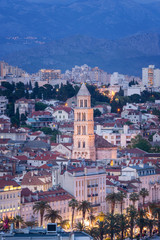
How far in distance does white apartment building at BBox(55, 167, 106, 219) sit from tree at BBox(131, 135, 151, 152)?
3975cm

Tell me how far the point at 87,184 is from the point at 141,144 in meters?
43.6

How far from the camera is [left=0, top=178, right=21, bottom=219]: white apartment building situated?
3430 inches

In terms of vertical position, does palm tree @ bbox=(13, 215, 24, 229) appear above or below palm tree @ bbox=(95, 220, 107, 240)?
above

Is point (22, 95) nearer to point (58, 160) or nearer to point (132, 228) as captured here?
point (58, 160)

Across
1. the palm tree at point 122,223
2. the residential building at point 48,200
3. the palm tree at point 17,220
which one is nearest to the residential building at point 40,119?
the residential building at point 48,200

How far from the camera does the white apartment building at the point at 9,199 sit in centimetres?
8712

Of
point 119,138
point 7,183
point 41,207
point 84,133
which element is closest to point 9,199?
point 7,183

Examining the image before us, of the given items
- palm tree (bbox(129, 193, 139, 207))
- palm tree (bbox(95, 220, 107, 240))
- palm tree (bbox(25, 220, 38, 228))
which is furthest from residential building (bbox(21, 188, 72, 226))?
palm tree (bbox(129, 193, 139, 207))

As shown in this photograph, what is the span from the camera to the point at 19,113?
561 feet

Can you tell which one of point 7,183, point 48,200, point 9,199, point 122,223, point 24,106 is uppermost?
point 24,106

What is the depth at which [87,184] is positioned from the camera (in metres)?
99.1

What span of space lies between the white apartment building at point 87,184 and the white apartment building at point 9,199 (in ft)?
28.0

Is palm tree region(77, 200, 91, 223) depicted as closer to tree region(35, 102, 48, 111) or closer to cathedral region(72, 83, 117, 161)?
cathedral region(72, 83, 117, 161)

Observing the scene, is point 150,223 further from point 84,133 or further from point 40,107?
point 40,107
